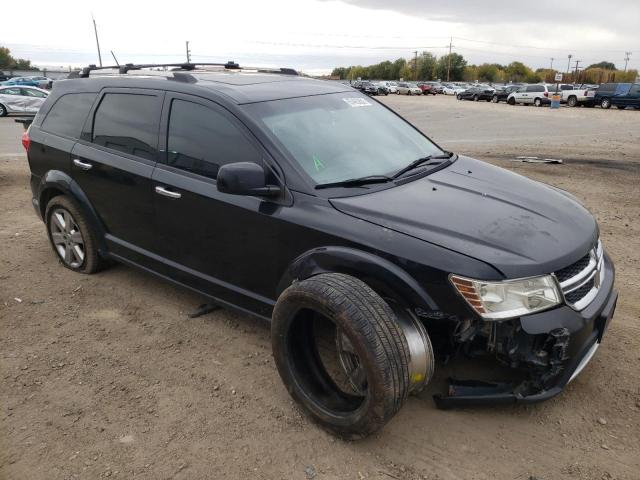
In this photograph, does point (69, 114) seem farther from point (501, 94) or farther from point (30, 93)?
point (501, 94)

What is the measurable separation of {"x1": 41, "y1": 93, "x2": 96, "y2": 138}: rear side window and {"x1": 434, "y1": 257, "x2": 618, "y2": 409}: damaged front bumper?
3619mm

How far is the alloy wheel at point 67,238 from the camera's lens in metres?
4.60

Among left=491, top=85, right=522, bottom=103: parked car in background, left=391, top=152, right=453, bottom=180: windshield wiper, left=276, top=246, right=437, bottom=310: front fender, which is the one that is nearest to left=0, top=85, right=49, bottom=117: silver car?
left=391, top=152, right=453, bottom=180: windshield wiper

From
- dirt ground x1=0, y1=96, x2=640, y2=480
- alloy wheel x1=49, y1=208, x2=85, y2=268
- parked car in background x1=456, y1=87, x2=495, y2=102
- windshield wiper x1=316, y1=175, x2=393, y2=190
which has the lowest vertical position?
dirt ground x1=0, y1=96, x2=640, y2=480

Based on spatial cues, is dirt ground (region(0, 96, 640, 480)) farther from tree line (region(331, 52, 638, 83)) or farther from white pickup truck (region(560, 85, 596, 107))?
tree line (region(331, 52, 638, 83))

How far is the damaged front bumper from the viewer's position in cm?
246

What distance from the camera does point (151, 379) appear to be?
325 centimetres

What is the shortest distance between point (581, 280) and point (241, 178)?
6.13 ft

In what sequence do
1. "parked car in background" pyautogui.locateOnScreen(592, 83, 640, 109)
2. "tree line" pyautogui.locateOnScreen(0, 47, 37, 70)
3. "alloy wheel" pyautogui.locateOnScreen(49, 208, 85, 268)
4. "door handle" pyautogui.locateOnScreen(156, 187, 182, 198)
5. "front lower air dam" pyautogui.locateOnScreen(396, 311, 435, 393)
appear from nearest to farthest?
"front lower air dam" pyautogui.locateOnScreen(396, 311, 435, 393), "door handle" pyautogui.locateOnScreen(156, 187, 182, 198), "alloy wheel" pyautogui.locateOnScreen(49, 208, 85, 268), "parked car in background" pyautogui.locateOnScreen(592, 83, 640, 109), "tree line" pyautogui.locateOnScreen(0, 47, 37, 70)

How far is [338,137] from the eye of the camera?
337 centimetres

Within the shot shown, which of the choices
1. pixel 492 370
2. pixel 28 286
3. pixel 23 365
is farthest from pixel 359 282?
pixel 28 286

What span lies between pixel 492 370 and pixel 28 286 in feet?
12.9

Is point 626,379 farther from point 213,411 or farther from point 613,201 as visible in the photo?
point 613,201

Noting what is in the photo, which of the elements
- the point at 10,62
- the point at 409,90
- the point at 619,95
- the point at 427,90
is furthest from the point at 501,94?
the point at 10,62
